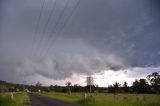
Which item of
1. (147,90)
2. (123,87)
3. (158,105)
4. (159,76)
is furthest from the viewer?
(123,87)

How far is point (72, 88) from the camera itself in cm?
18712

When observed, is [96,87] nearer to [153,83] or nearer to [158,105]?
[153,83]

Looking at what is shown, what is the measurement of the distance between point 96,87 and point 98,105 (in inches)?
5807

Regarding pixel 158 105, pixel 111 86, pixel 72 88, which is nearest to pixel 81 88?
pixel 72 88

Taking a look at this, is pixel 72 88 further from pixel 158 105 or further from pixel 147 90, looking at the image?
pixel 158 105

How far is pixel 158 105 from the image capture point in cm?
2430

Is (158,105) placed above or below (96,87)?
below

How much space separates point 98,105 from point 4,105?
10.5m

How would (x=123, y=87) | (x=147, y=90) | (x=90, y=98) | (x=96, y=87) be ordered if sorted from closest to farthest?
(x=90, y=98), (x=147, y=90), (x=123, y=87), (x=96, y=87)

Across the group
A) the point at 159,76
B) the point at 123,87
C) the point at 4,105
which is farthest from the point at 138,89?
the point at 4,105

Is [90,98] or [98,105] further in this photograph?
[90,98]

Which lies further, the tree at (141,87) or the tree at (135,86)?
the tree at (135,86)

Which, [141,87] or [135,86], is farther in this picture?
[135,86]

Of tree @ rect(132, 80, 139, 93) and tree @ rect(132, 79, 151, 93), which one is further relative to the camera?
tree @ rect(132, 80, 139, 93)
